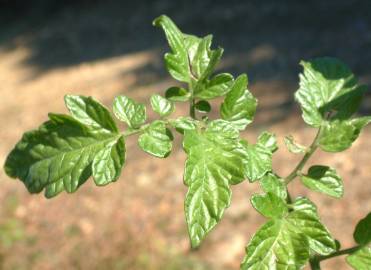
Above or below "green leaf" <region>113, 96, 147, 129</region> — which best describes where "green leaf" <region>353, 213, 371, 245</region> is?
below

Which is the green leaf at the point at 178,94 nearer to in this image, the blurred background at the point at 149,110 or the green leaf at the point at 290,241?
the green leaf at the point at 290,241

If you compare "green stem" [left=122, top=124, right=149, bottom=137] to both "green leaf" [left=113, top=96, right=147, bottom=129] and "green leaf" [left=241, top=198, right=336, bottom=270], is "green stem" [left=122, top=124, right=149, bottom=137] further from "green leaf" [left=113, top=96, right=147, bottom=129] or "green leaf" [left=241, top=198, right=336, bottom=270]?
"green leaf" [left=241, top=198, right=336, bottom=270]

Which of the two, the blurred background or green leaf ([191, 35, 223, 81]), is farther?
the blurred background

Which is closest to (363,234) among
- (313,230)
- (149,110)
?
(313,230)

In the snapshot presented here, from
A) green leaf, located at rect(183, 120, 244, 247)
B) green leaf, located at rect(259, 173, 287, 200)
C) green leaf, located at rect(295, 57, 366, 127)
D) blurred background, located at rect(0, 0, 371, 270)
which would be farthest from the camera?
blurred background, located at rect(0, 0, 371, 270)

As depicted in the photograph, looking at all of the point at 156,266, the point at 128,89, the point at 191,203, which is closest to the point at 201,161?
the point at 191,203

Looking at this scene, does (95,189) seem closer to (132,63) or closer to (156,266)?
(156,266)

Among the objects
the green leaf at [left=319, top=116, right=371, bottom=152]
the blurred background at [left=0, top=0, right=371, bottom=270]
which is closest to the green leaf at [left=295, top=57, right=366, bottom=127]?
the green leaf at [left=319, top=116, right=371, bottom=152]
